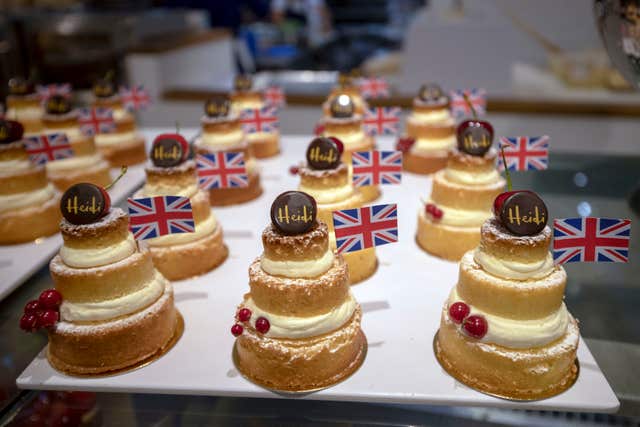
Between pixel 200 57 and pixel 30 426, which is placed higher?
pixel 200 57

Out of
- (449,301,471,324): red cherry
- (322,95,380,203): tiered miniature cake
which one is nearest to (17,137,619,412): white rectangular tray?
(449,301,471,324): red cherry

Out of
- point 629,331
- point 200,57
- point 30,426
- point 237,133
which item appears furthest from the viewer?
point 200,57

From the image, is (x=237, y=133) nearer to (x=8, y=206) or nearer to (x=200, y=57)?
(x=8, y=206)

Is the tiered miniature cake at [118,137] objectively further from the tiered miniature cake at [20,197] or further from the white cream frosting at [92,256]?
the white cream frosting at [92,256]

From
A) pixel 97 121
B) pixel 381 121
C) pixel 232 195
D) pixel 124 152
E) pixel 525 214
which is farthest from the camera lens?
pixel 124 152

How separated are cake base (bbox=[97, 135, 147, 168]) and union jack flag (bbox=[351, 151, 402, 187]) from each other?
2.30 meters

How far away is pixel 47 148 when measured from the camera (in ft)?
12.2

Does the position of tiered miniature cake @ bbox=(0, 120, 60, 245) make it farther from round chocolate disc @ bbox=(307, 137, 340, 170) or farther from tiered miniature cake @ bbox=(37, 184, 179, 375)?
round chocolate disc @ bbox=(307, 137, 340, 170)

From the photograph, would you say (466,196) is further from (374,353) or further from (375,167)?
(374,353)

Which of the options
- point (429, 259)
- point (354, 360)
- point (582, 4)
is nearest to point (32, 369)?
point (354, 360)

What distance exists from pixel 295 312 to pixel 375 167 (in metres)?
1.45

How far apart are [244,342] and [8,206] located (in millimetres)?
2083

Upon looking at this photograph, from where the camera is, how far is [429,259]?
Answer: 127 inches

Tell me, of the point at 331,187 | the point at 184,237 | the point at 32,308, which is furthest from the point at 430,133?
the point at 32,308
